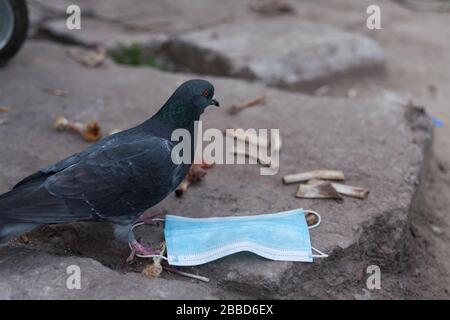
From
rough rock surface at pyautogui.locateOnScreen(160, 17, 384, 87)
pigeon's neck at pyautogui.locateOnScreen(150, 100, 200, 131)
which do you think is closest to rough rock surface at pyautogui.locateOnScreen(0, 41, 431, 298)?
pigeon's neck at pyautogui.locateOnScreen(150, 100, 200, 131)

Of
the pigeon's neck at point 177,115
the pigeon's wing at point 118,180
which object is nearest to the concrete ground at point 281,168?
the pigeon's wing at point 118,180

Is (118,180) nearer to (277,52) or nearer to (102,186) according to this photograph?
(102,186)

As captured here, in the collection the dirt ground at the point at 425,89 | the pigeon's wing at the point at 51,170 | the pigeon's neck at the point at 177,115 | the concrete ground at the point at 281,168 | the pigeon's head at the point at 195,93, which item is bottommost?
the dirt ground at the point at 425,89

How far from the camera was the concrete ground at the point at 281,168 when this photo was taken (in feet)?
10.8

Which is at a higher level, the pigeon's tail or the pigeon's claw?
the pigeon's tail

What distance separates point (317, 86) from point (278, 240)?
126 inches

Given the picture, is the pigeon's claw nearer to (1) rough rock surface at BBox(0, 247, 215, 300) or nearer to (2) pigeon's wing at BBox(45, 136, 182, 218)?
(2) pigeon's wing at BBox(45, 136, 182, 218)

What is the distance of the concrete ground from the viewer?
3303 mm

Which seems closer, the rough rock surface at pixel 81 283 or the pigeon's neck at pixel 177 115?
the rough rock surface at pixel 81 283

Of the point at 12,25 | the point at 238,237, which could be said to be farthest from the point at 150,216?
the point at 12,25

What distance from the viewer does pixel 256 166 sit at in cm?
438

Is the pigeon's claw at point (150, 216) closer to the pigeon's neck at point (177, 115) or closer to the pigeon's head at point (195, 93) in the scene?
the pigeon's neck at point (177, 115)

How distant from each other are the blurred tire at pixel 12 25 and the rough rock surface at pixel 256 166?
224 millimetres
